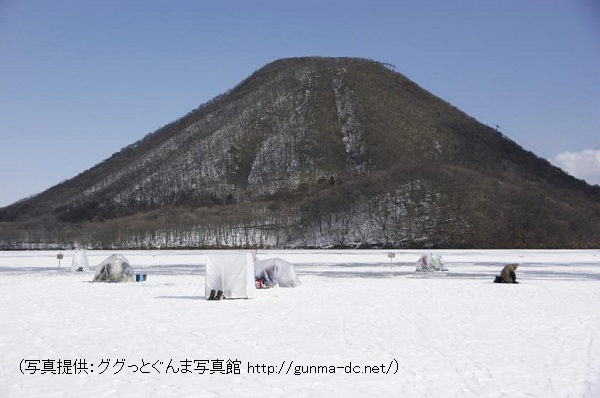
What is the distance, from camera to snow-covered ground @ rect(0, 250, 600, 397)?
12.9 meters

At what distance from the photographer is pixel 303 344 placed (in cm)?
1736

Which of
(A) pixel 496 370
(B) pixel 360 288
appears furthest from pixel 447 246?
(A) pixel 496 370

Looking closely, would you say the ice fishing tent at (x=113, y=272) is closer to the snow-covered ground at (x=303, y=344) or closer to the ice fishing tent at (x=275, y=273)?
the snow-covered ground at (x=303, y=344)

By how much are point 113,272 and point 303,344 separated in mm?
24738

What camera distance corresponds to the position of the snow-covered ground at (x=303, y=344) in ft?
42.2

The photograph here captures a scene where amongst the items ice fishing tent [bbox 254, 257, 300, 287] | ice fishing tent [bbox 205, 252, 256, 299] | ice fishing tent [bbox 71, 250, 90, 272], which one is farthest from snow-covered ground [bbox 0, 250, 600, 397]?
ice fishing tent [bbox 71, 250, 90, 272]

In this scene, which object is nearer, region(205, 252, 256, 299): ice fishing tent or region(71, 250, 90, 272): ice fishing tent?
region(205, 252, 256, 299): ice fishing tent

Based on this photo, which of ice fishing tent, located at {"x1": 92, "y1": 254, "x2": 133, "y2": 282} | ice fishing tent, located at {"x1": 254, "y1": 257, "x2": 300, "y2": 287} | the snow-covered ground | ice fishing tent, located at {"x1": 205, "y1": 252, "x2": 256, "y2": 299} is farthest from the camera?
ice fishing tent, located at {"x1": 92, "y1": 254, "x2": 133, "y2": 282}

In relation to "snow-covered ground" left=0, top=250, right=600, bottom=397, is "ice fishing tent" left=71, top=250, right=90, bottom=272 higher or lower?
higher

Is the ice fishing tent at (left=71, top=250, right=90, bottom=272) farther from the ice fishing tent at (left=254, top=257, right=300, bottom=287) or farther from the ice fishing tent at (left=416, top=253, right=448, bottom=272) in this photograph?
the ice fishing tent at (left=416, top=253, right=448, bottom=272)

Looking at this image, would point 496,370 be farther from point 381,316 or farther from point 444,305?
point 444,305

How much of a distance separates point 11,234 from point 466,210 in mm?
106863

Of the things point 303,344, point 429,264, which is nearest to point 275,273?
→ point 429,264

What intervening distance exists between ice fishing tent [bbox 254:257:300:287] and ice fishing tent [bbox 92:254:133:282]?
8.43 m
